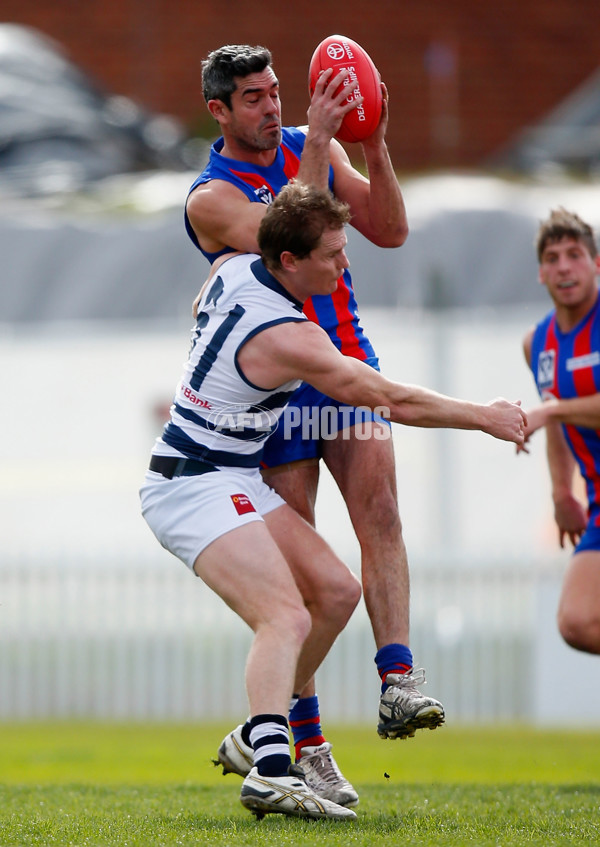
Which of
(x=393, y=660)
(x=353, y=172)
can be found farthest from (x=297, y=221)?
(x=393, y=660)

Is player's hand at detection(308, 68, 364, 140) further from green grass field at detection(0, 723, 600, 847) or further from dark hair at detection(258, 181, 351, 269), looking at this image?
green grass field at detection(0, 723, 600, 847)

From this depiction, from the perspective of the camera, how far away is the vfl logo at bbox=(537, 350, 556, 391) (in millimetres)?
6215

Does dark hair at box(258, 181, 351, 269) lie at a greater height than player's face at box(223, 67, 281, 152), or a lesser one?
lesser

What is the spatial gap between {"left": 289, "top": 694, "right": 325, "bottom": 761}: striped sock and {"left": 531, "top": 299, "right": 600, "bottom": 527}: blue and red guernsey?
1832mm

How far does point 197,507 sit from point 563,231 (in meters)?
2.49

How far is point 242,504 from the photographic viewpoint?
→ 4.50 metres

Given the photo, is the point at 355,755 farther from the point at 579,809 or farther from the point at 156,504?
the point at 156,504

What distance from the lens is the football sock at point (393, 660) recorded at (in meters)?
4.75

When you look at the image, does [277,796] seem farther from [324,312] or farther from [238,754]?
[324,312]

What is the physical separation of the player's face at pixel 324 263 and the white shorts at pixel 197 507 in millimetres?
740

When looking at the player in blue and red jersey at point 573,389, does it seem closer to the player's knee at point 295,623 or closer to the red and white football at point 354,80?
the red and white football at point 354,80

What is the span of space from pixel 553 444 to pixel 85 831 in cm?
305

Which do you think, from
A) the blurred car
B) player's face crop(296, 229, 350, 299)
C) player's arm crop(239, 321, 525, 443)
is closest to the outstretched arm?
player's face crop(296, 229, 350, 299)

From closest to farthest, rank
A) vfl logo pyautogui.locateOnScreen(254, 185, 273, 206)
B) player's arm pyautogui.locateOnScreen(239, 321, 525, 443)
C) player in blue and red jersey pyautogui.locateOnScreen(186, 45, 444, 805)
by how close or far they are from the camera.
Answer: player's arm pyautogui.locateOnScreen(239, 321, 525, 443)
player in blue and red jersey pyautogui.locateOnScreen(186, 45, 444, 805)
vfl logo pyautogui.locateOnScreen(254, 185, 273, 206)
